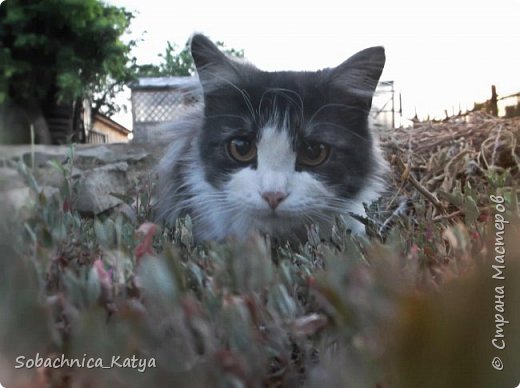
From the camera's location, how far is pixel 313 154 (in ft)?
2.55

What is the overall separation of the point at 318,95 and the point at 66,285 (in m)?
0.45

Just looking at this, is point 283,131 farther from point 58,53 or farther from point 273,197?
point 58,53

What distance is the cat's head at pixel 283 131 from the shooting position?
2.41 ft

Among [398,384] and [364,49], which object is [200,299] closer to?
[398,384]

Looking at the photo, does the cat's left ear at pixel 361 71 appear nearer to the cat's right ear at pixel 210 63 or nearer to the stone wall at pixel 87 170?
the cat's right ear at pixel 210 63

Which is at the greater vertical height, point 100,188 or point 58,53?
point 58,53

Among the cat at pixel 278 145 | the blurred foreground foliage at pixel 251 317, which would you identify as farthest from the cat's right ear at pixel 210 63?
the blurred foreground foliage at pixel 251 317

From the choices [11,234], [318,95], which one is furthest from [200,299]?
[318,95]

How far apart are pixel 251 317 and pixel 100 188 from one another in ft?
1.30

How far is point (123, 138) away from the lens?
0.72 metres

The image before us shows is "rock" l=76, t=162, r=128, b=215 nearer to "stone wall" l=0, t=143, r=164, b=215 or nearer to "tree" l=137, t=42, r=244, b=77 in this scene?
"stone wall" l=0, t=143, r=164, b=215

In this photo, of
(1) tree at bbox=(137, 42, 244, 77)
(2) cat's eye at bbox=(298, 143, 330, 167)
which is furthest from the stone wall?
(2) cat's eye at bbox=(298, 143, 330, 167)

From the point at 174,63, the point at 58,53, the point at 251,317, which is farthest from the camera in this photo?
the point at 174,63

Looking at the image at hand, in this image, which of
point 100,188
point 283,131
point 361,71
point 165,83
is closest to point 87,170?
point 100,188
